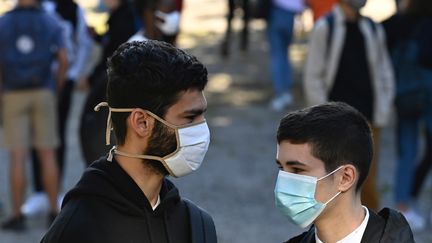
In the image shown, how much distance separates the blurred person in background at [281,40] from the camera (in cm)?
1055

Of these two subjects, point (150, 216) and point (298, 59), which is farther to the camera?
point (298, 59)

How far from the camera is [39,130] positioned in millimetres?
7418

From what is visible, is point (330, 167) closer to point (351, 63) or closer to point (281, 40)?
point (351, 63)

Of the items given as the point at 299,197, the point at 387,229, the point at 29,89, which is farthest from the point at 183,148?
the point at 29,89

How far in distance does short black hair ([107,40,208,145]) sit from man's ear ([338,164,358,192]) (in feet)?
1.78

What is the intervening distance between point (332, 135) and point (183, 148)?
482 millimetres

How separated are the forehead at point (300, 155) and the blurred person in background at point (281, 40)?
7.30 meters

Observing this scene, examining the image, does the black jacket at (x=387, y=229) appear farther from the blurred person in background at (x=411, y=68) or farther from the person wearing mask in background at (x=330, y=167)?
the blurred person in background at (x=411, y=68)

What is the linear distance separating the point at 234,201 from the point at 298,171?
4893mm

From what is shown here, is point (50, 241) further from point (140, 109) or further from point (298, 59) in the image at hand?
point (298, 59)

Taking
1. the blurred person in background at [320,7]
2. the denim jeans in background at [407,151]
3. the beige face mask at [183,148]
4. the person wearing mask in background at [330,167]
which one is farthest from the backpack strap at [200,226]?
the blurred person in background at [320,7]

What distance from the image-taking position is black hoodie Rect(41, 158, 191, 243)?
3.09 m

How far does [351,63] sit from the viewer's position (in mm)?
6648

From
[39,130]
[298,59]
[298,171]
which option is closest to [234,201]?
[39,130]
